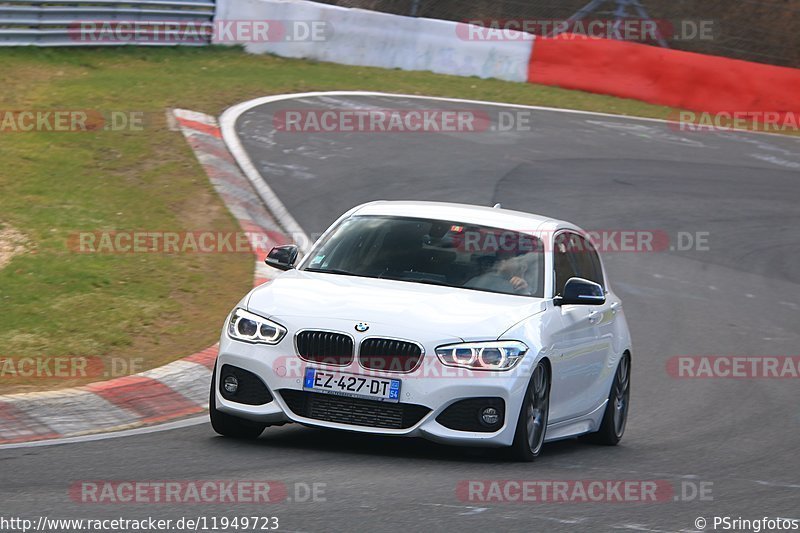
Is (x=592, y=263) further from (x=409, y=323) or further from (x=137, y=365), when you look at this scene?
(x=137, y=365)

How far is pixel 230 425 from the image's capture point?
7980 millimetres

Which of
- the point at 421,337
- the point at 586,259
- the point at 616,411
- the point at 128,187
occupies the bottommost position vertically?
the point at 616,411

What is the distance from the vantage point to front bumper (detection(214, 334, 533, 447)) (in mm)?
7434

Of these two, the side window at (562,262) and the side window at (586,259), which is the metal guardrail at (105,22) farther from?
the side window at (562,262)

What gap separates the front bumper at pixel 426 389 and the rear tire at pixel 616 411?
209 cm

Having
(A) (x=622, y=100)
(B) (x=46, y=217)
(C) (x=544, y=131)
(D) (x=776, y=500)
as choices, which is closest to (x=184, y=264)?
(B) (x=46, y=217)

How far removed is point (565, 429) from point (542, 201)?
8571mm

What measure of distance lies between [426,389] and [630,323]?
6504mm

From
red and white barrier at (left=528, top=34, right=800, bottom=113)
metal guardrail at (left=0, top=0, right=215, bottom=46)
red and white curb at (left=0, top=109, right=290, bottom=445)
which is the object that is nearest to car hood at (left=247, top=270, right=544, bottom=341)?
red and white curb at (left=0, top=109, right=290, bottom=445)

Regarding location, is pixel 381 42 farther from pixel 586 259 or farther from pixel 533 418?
pixel 533 418

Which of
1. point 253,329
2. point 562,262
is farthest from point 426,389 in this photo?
point 562,262

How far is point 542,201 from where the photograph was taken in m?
17.0

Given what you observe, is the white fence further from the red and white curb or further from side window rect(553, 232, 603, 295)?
side window rect(553, 232, 603, 295)

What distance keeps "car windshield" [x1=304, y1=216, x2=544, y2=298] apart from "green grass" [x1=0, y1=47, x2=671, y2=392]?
218 centimetres
